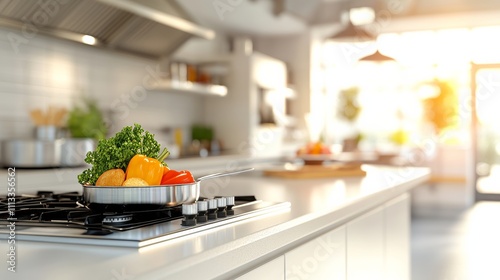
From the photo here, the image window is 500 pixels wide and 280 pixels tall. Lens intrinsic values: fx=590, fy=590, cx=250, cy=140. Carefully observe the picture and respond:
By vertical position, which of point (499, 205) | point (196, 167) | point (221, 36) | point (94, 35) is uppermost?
point (221, 36)

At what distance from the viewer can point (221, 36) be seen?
7.43m

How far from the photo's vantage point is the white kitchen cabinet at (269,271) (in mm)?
1188

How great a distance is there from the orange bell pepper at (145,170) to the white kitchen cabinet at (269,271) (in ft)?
0.97

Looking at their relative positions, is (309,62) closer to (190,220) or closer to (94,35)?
(94,35)

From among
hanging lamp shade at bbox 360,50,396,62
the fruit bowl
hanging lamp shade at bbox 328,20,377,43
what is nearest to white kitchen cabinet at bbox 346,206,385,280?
the fruit bowl

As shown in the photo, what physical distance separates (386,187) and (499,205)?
24.1ft

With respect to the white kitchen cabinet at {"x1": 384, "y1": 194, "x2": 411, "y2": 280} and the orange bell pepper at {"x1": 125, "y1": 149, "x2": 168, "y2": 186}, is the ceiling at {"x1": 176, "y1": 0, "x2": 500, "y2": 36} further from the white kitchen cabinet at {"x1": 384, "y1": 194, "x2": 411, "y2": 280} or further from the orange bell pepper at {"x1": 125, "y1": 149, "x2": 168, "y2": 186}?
the orange bell pepper at {"x1": 125, "y1": 149, "x2": 168, "y2": 186}

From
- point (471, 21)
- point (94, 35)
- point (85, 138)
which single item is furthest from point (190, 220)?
point (471, 21)

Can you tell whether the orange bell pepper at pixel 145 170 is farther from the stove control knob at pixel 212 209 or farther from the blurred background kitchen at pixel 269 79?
the blurred background kitchen at pixel 269 79

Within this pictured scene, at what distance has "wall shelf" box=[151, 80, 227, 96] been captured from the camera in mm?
5438

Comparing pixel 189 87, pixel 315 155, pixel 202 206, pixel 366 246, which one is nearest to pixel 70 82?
pixel 189 87

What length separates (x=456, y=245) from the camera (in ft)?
18.5

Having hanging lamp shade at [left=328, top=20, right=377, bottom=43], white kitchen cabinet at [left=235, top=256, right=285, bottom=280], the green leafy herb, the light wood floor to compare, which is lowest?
the light wood floor

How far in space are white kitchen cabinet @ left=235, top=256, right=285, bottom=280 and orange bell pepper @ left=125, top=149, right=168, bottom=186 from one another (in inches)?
11.6
